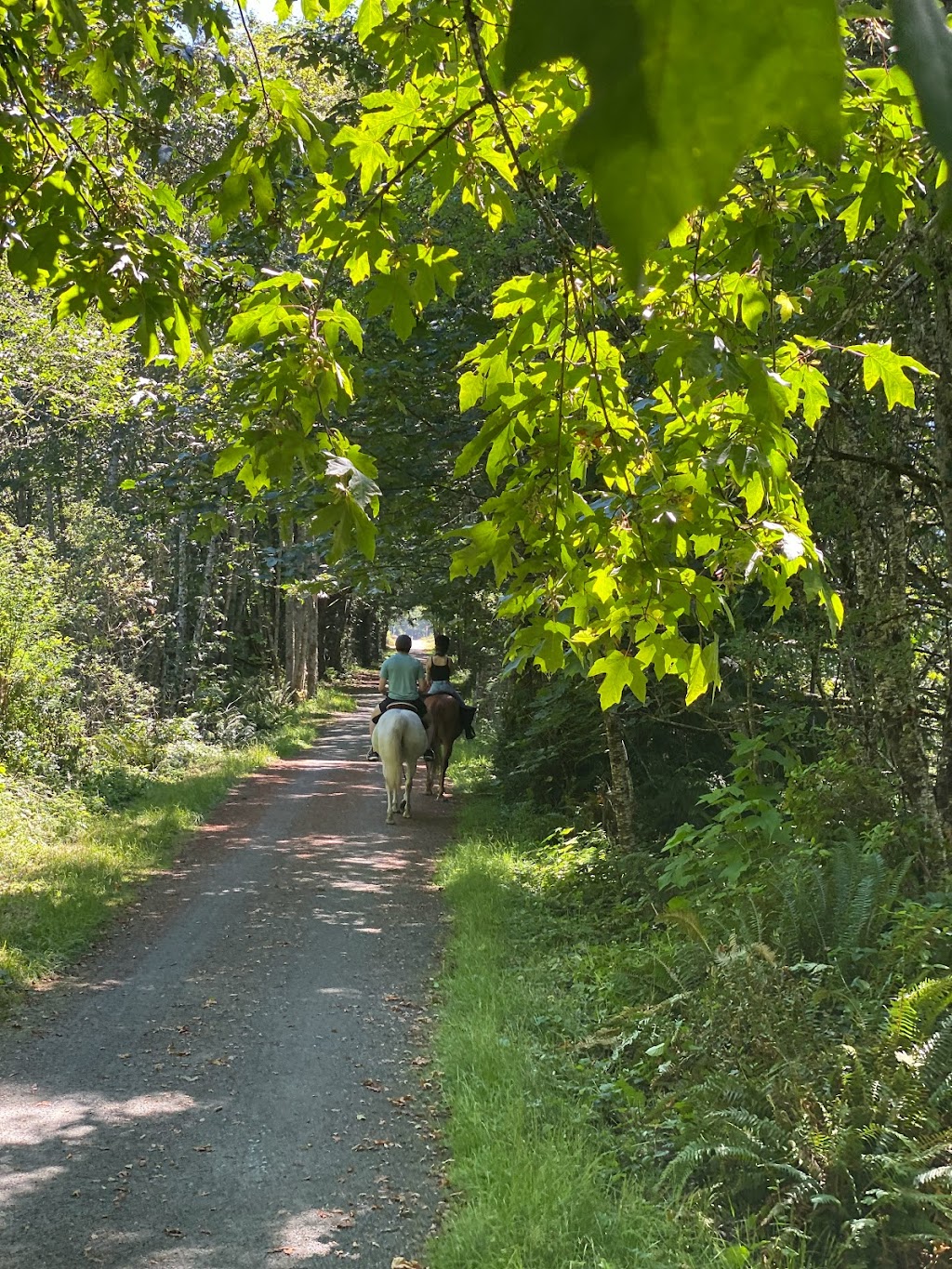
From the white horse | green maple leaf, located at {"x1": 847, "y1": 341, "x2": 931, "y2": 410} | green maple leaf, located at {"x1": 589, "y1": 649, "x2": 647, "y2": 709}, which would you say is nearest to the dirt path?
green maple leaf, located at {"x1": 589, "y1": 649, "x2": 647, "y2": 709}

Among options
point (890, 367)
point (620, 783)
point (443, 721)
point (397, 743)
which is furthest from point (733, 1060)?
point (443, 721)

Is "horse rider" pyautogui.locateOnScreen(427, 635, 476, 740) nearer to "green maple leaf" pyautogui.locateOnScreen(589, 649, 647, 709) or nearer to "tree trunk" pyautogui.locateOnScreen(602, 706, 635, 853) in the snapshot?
"tree trunk" pyautogui.locateOnScreen(602, 706, 635, 853)

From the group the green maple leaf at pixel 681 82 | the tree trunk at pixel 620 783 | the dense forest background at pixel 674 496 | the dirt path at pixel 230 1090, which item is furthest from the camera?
the tree trunk at pixel 620 783

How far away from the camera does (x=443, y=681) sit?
45.9 feet

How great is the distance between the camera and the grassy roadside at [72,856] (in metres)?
6.67

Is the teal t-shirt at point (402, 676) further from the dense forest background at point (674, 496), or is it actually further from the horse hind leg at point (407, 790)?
the dense forest background at point (674, 496)

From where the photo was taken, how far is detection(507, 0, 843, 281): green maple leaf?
33cm

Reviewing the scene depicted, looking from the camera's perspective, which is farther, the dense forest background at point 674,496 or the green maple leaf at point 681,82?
the dense forest background at point 674,496

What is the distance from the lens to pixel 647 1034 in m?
4.93

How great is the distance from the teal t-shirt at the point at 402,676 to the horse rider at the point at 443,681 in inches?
48.0

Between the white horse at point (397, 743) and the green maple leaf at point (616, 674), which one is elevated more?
the green maple leaf at point (616, 674)

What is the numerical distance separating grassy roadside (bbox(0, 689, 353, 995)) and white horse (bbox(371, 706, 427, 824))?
7.26ft

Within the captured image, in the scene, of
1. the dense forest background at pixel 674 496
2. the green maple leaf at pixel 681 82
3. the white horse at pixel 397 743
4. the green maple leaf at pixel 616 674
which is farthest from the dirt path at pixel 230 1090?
the green maple leaf at pixel 681 82

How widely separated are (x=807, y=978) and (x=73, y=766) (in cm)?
916
